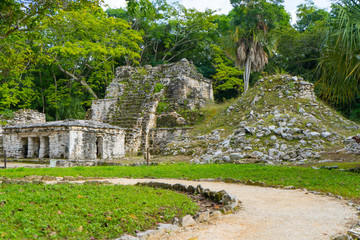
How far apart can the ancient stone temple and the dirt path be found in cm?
1139

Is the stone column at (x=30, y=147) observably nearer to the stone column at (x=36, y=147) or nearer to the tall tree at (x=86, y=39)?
the stone column at (x=36, y=147)

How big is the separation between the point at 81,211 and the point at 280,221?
2.77 metres

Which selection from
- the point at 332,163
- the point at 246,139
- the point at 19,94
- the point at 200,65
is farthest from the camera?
the point at 200,65

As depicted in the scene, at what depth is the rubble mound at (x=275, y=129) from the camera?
495 inches

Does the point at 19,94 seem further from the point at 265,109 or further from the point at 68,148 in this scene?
the point at 265,109

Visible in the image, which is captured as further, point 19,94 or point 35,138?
A: point 19,94

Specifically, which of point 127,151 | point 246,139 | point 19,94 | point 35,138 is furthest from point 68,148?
point 19,94

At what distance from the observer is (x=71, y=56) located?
26.7 meters

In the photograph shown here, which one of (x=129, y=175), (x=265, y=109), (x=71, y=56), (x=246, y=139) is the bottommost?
(x=129, y=175)

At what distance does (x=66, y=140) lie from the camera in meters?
15.4

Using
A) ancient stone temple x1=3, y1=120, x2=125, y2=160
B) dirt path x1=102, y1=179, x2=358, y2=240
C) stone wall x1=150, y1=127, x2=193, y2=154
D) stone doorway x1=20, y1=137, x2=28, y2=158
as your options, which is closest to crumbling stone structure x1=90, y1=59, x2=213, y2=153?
stone wall x1=150, y1=127, x2=193, y2=154

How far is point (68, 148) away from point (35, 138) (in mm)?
3115

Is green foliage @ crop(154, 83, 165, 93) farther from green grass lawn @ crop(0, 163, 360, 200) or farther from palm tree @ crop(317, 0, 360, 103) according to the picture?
palm tree @ crop(317, 0, 360, 103)

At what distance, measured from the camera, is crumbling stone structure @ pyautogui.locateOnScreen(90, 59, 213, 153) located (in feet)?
66.4
